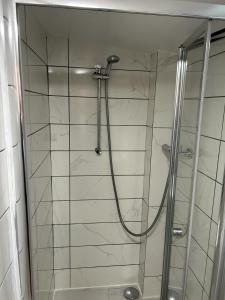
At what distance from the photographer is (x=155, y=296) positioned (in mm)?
1786

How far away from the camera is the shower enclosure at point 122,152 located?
104 centimetres

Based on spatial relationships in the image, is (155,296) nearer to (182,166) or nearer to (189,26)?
(182,166)

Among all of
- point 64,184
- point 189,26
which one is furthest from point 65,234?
point 189,26

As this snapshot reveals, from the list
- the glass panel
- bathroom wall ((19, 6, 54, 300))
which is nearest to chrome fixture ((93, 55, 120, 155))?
bathroom wall ((19, 6, 54, 300))

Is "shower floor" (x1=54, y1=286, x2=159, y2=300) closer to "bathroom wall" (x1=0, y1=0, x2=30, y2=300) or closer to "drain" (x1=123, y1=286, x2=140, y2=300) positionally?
"drain" (x1=123, y1=286, x2=140, y2=300)

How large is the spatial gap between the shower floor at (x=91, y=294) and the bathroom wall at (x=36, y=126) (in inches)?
16.9

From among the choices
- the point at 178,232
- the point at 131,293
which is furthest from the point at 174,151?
the point at 131,293

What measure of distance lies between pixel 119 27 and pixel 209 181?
0.83 meters

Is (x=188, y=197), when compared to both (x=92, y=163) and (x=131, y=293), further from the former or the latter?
(x=131, y=293)

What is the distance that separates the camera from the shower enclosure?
3.43ft

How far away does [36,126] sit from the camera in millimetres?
1139

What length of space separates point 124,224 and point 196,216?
26.6 inches

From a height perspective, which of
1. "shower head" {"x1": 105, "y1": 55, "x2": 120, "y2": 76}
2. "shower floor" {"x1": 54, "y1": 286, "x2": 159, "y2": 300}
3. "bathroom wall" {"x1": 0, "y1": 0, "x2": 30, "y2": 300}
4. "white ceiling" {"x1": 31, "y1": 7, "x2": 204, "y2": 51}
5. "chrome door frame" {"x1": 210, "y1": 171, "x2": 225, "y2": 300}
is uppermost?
"white ceiling" {"x1": 31, "y1": 7, "x2": 204, "y2": 51}

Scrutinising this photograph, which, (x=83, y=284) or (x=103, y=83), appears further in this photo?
(x=83, y=284)
